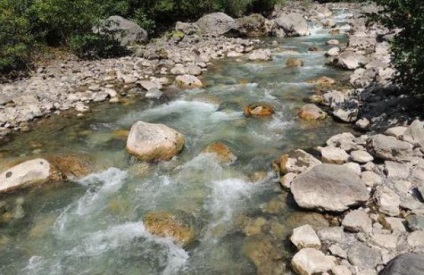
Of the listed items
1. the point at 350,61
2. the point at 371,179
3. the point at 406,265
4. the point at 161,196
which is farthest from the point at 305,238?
the point at 350,61

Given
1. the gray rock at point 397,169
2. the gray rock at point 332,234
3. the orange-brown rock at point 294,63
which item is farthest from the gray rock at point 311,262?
the orange-brown rock at point 294,63

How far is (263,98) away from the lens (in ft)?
47.4

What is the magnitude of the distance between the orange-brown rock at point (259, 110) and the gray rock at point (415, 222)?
20.8 feet

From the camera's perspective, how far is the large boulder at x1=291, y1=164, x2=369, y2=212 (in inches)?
303

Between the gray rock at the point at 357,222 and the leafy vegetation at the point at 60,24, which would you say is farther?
the leafy vegetation at the point at 60,24

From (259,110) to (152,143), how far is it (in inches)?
169

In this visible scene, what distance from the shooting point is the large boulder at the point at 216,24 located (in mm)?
27062

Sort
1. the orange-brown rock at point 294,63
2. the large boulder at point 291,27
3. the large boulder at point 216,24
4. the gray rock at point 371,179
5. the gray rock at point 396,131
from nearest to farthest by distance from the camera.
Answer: the gray rock at point 371,179
the gray rock at point 396,131
the orange-brown rock at point 294,63
the large boulder at point 291,27
the large boulder at point 216,24

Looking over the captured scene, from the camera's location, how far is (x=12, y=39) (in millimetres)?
16438

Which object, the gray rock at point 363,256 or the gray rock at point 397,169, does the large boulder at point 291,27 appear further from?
the gray rock at point 363,256

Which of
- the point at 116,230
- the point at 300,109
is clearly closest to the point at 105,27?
the point at 300,109

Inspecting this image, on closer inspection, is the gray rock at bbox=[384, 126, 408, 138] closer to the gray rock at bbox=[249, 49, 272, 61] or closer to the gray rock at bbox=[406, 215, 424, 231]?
the gray rock at bbox=[406, 215, 424, 231]

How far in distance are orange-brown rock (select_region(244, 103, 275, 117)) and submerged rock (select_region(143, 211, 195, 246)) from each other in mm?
5894

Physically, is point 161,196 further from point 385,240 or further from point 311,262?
point 385,240
